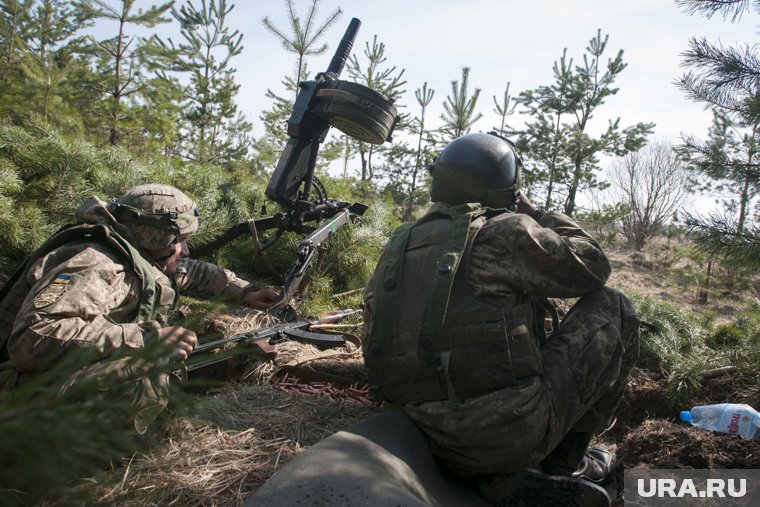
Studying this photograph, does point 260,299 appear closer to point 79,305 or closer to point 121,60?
point 79,305

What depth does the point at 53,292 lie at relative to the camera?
278 cm

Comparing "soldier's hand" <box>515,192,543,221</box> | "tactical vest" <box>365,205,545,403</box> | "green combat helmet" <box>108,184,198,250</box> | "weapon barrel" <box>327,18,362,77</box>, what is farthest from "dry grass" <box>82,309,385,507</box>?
"weapon barrel" <box>327,18,362,77</box>

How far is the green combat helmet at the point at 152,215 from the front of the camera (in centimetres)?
339

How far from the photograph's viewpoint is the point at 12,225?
4.21m

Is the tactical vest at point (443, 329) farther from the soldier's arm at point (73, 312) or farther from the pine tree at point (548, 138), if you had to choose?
the pine tree at point (548, 138)

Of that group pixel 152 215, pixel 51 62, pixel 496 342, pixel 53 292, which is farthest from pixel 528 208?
pixel 51 62

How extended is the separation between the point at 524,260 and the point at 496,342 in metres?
0.44

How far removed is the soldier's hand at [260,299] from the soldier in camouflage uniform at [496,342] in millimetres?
1487

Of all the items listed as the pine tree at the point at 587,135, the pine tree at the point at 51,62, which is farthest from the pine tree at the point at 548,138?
the pine tree at the point at 51,62

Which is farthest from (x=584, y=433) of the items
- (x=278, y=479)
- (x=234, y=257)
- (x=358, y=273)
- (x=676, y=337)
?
(x=234, y=257)

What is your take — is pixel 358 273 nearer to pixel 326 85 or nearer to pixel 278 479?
pixel 326 85

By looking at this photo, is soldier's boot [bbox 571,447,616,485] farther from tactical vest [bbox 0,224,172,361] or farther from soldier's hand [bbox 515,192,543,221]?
tactical vest [bbox 0,224,172,361]

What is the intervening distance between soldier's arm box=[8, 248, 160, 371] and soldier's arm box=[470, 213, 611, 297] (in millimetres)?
1558

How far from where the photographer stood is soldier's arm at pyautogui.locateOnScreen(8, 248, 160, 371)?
2.63 m
